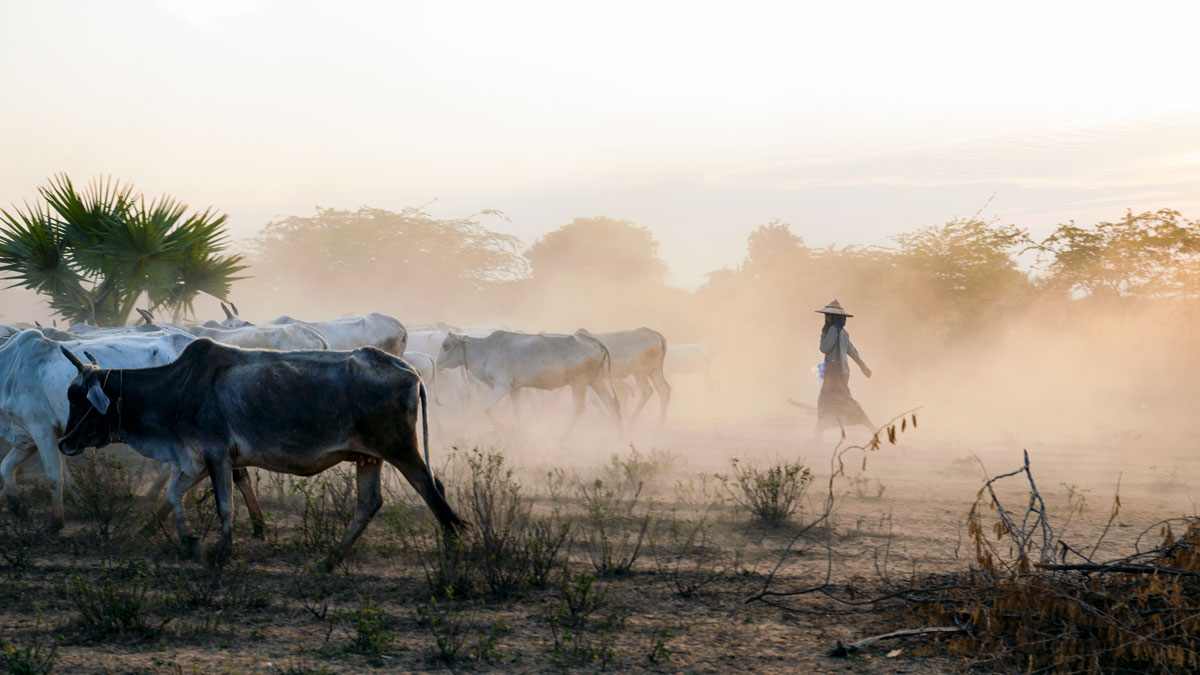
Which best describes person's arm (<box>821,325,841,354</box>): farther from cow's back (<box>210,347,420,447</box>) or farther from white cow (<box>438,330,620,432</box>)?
cow's back (<box>210,347,420,447</box>)

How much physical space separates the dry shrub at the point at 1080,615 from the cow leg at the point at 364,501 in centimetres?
373

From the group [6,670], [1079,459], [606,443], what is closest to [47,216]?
[606,443]

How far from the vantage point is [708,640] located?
17.1ft

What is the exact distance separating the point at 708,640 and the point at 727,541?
8.70 ft

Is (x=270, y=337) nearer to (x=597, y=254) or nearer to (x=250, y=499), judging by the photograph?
(x=250, y=499)

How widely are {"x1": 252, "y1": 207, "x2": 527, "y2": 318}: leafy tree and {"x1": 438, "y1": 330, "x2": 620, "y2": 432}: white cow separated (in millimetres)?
37069

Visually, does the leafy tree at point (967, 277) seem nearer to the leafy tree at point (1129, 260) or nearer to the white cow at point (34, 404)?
the leafy tree at point (1129, 260)

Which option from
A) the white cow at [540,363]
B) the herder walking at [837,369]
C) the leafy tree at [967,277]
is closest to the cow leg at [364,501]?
the herder walking at [837,369]

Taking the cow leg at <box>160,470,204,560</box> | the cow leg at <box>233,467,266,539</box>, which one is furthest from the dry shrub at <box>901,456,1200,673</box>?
the cow leg at <box>233,467,266,539</box>

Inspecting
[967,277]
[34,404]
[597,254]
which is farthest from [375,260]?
[34,404]

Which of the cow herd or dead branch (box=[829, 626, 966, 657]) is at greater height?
the cow herd

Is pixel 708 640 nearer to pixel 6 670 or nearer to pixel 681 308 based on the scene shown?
pixel 6 670

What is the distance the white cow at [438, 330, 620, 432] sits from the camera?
17016 mm

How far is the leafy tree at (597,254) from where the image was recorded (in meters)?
57.4
